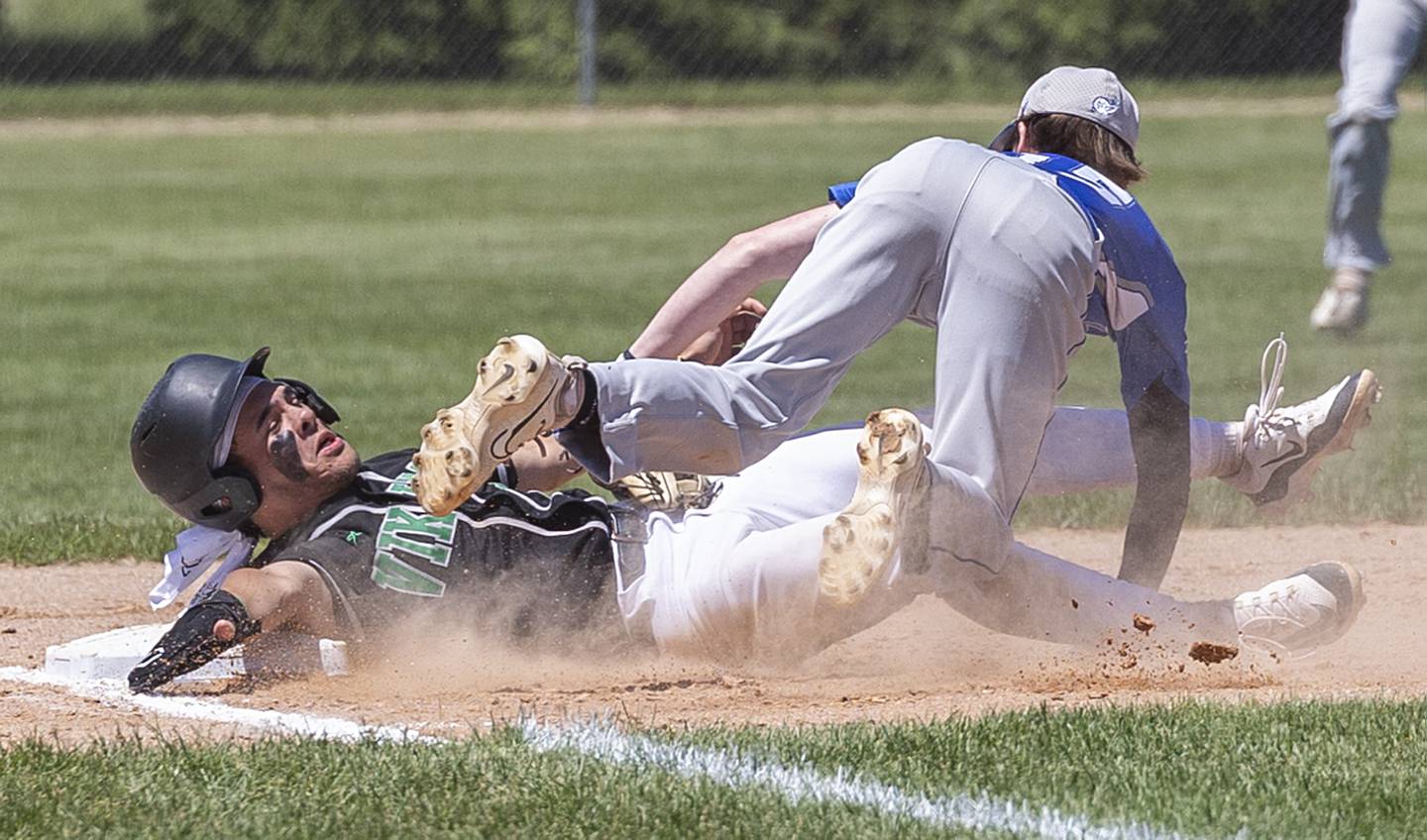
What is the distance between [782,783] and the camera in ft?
12.2

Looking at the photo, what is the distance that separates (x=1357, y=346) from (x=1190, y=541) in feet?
13.7

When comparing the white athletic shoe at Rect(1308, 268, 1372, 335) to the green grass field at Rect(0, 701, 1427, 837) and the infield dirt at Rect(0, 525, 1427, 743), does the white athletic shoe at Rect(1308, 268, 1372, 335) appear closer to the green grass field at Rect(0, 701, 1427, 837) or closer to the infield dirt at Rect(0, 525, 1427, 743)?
the infield dirt at Rect(0, 525, 1427, 743)

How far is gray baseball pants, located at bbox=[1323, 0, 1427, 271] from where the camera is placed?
34.4 feet

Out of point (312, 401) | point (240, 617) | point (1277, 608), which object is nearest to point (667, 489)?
point (312, 401)

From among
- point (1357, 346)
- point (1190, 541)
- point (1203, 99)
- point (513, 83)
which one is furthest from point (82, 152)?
point (1190, 541)

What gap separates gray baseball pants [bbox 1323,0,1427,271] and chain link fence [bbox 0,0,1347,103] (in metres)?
11.2

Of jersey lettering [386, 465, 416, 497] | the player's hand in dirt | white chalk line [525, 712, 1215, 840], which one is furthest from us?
the player's hand in dirt

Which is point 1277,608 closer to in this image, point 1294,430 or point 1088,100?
point 1294,430

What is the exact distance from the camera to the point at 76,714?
14.7ft

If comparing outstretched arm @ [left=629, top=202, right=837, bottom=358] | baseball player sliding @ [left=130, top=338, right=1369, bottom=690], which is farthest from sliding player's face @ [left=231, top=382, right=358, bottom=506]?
outstretched arm @ [left=629, top=202, right=837, bottom=358]

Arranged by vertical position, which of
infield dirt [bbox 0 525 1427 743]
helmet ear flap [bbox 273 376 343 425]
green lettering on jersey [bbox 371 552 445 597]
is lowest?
infield dirt [bbox 0 525 1427 743]

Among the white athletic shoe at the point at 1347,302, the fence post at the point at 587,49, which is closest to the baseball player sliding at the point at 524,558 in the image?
the white athletic shoe at the point at 1347,302

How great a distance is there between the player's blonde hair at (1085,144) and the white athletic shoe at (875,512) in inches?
46.1

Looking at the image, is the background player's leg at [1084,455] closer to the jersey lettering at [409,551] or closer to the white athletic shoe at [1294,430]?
the white athletic shoe at [1294,430]
